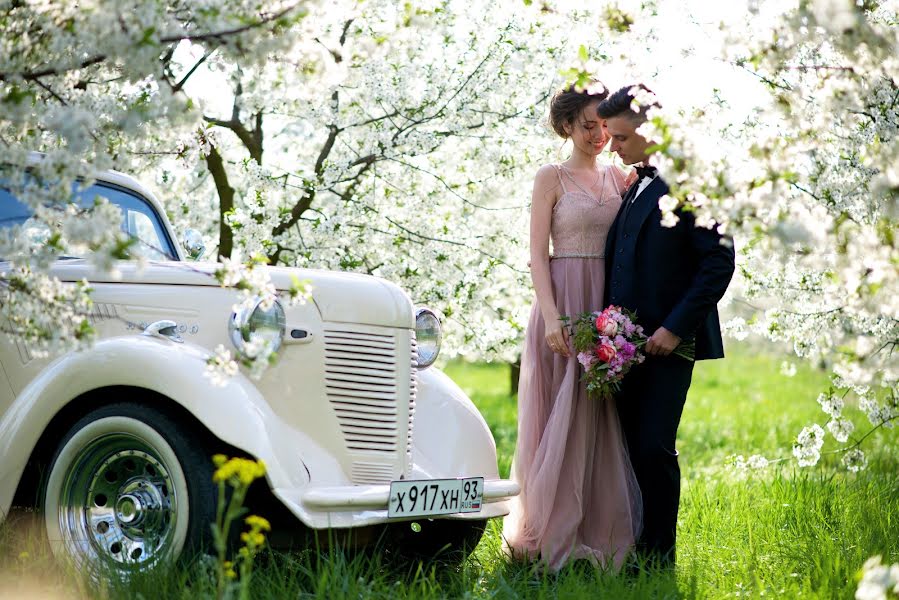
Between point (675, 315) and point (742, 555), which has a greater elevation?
point (675, 315)

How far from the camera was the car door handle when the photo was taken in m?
3.76

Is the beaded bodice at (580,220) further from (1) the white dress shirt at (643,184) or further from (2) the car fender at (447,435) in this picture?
(2) the car fender at (447,435)

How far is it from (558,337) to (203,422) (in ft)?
5.47

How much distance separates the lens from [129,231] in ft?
15.4

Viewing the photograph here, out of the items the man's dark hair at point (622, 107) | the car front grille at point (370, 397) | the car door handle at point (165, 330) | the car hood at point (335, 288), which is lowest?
the car front grille at point (370, 397)

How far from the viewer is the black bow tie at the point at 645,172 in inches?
173

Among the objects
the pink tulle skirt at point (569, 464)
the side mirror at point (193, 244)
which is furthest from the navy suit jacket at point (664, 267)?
the side mirror at point (193, 244)

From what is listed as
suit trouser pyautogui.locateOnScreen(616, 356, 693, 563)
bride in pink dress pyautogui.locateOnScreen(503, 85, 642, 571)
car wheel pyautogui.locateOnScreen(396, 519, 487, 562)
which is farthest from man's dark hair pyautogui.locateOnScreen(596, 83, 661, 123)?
car wheel pyautogui.locateOnScreen(396, 519, 487, 562)

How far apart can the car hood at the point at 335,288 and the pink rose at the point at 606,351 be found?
2.58 feet

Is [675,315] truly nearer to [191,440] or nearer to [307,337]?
[307,337]

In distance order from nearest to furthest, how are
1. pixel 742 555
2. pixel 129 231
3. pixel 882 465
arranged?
pixel 742 555
pixel 129 231
pixel 882 465

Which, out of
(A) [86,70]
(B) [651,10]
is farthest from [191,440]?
(B) [651,10]

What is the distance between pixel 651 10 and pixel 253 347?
14.1 ft

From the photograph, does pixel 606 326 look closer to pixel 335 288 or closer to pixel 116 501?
pixel 335 288
